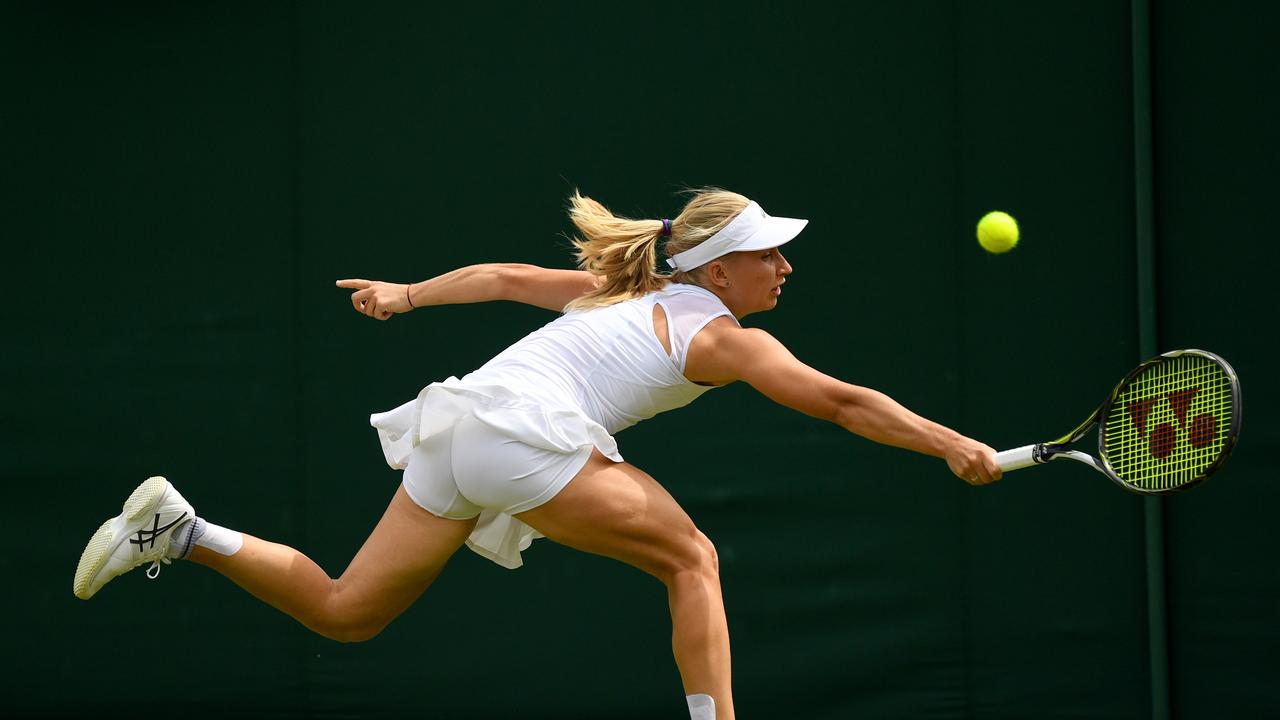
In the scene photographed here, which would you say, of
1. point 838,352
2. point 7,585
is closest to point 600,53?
point 838,352

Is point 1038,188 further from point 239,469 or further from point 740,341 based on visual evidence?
point 239,469

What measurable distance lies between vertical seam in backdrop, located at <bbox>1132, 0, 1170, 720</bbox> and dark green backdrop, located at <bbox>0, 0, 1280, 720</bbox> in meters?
0.04

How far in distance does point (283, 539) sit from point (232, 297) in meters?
0.73

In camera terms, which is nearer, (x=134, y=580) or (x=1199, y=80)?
(x=1199, y=80)

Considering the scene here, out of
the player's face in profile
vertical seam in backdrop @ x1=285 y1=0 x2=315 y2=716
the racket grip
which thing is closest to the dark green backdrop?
vertical seam in backdrop @ x1=285 y1=0 x2=315 y2=716

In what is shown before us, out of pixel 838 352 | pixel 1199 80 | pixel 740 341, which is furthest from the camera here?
pixel 838 352

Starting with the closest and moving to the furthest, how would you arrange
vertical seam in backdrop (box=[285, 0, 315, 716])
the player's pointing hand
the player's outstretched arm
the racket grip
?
the racket grip, the player's outstretched arm, the player's pointing hand, vertical seam in backdrop (box=[285, 0, 315, 716])

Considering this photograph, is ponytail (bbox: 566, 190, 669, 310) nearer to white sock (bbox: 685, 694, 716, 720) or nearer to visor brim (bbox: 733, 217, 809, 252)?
visor brim (bbox: 733, 217, 809, 252)

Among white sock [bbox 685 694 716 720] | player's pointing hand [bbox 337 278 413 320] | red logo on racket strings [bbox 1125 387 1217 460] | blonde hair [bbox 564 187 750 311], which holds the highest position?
blonde hair [bbox 564 187 750 311]

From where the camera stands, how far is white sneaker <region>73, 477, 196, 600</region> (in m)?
3.19

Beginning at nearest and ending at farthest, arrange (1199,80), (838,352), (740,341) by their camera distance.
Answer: (740,341)
(1199,80)
(838,352)

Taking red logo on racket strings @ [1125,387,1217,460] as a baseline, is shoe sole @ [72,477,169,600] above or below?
below

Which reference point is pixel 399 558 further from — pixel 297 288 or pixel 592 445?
pixel 297 288

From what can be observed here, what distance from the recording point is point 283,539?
4500 millimetres
